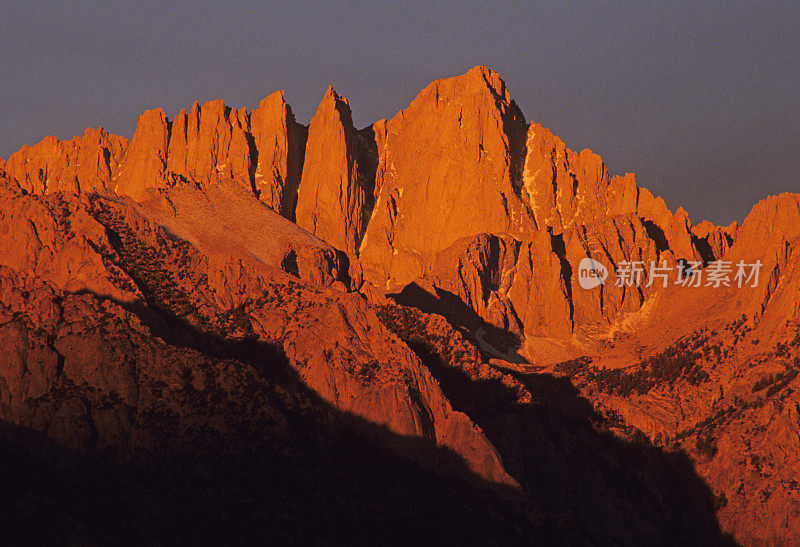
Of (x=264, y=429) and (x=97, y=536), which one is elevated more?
(x=264, y=429)

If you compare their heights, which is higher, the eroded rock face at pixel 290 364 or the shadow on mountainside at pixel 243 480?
the eroded rock face at pixel 290 364

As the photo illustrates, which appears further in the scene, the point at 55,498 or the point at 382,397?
the point at 382,397

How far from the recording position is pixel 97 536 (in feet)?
436

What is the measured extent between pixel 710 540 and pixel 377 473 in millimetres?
50567

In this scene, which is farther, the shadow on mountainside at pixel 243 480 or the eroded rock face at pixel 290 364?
the eroded rock face at pixel 290 364

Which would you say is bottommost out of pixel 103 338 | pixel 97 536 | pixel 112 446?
pixel 97 536

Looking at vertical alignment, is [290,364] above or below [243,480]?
above

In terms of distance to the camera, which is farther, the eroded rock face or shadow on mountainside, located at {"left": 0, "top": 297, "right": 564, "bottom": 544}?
the eroded rock face

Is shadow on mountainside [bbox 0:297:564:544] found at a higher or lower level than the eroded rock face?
lower

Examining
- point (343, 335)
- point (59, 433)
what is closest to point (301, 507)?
point (59, 433)

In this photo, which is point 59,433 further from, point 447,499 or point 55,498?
point 447,499

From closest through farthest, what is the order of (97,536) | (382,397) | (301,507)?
(97,536), (301,507), (382,397)

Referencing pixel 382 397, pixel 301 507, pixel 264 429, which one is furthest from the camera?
pixel 382 397

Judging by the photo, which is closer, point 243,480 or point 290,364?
point 243,480
